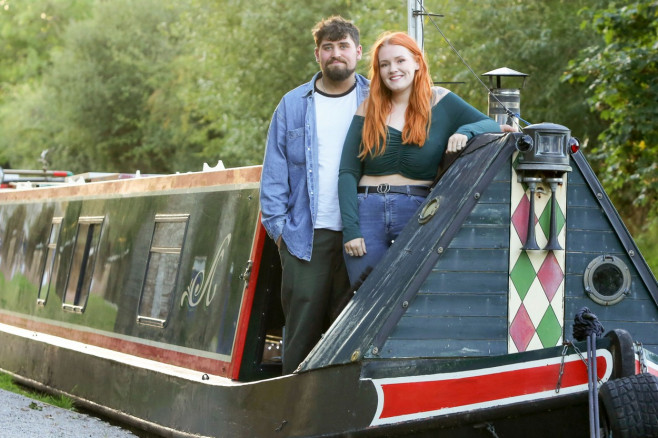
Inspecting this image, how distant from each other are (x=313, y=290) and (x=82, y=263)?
4752 millimetres

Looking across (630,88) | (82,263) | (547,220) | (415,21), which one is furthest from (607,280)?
(630,88)

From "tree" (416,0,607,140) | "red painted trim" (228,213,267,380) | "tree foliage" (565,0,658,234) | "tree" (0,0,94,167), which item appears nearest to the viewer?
"red painted trim" (228,213,267,380)

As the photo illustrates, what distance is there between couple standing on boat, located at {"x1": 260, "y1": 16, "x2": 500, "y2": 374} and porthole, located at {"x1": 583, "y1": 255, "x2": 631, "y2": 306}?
2.62 feet

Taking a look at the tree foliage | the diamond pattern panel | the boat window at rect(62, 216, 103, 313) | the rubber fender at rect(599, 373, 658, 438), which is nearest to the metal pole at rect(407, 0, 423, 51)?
the boat window at rect(62, 216, 103, 313)

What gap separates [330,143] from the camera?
21.8ft

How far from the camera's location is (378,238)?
20.5 feet

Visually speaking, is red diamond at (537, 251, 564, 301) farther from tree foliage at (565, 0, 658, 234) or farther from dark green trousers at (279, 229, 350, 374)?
tree foliage at (565, 0, 658, 234)

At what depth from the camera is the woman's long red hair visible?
6.07 metres

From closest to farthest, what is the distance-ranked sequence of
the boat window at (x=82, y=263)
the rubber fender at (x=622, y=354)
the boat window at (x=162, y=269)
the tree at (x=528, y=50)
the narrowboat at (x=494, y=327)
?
1. the rubber fender at (x=622, y=354)
2. the narrowboat at (x=494, y=327)
3. the boat window at (x=162, y=269)
4. the boat window at (x=82, y=263)
5. the tree at (x=528, y=50)

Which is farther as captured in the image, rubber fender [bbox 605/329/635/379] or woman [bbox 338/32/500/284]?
woman [bbox 338/32/500/284]

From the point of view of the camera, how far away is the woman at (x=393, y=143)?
6098 mm

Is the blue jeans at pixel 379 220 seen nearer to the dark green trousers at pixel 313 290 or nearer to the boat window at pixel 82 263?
the dark green trousers at pixel 313 290

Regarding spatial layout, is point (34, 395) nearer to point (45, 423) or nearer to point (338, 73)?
point (45, 423)

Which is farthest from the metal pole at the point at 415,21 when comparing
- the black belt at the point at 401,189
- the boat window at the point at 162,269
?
the black belt at the point at 401,189
